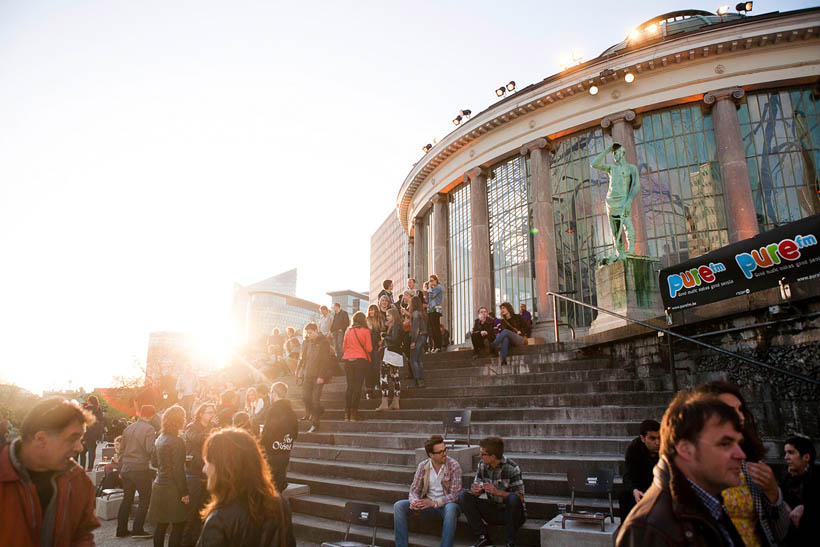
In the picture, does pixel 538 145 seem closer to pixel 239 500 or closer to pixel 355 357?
pixel 355 357

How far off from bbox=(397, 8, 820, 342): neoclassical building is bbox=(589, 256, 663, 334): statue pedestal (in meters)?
7.53

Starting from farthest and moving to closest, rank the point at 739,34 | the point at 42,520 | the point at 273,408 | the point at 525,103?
the point at 525,103 → the point at 739,34 → the point at 273,408 → the point at 42,520

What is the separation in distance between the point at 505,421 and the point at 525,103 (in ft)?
56.5

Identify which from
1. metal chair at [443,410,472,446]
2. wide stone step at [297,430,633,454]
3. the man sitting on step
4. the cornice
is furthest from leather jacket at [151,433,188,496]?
the cornice

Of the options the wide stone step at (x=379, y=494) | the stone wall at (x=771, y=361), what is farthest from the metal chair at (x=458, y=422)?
the stone wall at (x=771, y=361)

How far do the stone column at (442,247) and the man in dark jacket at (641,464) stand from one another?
21.3 metres

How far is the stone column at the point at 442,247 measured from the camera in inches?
1068

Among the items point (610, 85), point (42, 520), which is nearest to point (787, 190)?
point (610, 85)

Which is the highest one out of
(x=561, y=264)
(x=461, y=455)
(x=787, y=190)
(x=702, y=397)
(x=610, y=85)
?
(x=610, y=85)

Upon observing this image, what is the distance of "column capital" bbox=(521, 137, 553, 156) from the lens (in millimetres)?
22625

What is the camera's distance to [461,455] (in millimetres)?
7348

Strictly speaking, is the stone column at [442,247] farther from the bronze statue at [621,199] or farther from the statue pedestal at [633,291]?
the statue pedestal at [633,291]

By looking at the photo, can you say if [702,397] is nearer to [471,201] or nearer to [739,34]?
[739,34]

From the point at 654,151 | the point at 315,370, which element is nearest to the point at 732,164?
the point at 654,151
